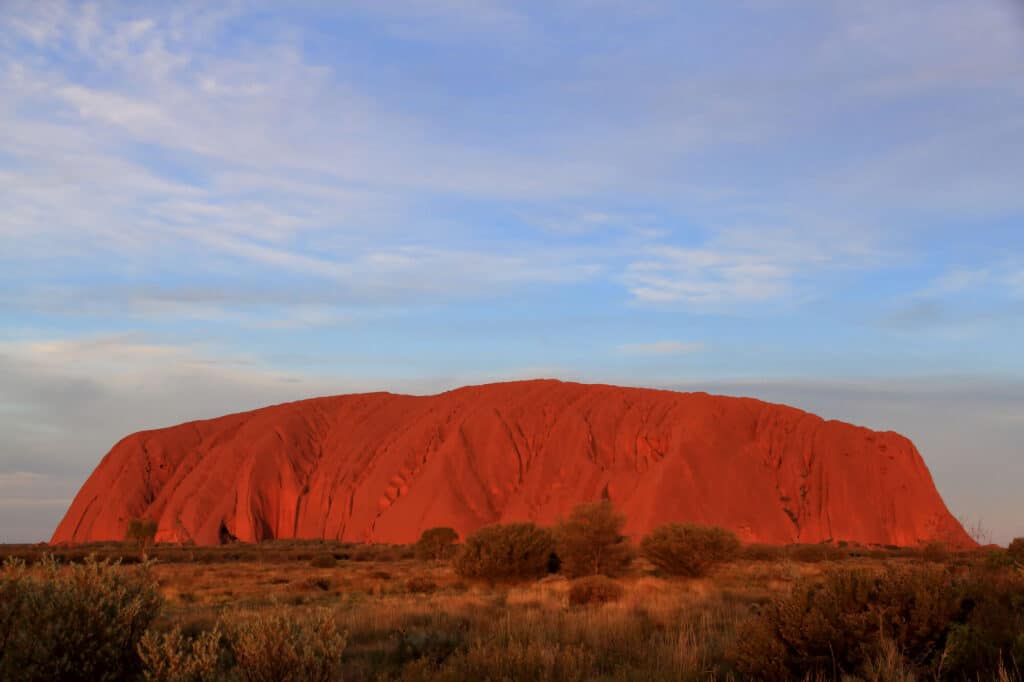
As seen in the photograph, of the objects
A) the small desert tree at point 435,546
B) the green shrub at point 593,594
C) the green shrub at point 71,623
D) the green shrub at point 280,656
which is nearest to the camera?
the green shrub at point 71,623

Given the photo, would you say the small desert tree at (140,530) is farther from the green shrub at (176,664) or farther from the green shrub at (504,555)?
the green shrub at (176,664)

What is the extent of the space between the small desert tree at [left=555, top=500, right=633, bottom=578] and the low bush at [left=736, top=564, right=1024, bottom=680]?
59.5 ft

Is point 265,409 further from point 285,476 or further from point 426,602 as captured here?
point 426,602

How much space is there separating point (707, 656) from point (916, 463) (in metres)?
58.6

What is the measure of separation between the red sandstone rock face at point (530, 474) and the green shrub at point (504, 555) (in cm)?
2554

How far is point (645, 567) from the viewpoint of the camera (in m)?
31.3

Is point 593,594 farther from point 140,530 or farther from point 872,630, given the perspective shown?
point 140,530

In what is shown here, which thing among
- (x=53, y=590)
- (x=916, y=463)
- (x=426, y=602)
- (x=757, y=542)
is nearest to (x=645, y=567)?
(x=426, y=602)

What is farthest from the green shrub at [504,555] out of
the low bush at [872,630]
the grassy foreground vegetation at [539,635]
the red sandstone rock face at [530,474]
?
the red sandstone rock face at [530,474]

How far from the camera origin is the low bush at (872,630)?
732 cm

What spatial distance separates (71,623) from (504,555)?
747 inches

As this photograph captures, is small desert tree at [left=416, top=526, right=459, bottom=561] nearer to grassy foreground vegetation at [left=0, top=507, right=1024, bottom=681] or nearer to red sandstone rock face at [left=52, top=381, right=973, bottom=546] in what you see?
red sandstone rock face at [left=52, top=381, right=973, bottom=546]

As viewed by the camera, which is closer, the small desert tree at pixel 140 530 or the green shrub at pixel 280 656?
the green shrub at pixel 280 656

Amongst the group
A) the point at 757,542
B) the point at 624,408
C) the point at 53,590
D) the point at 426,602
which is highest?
the point at 624,408
